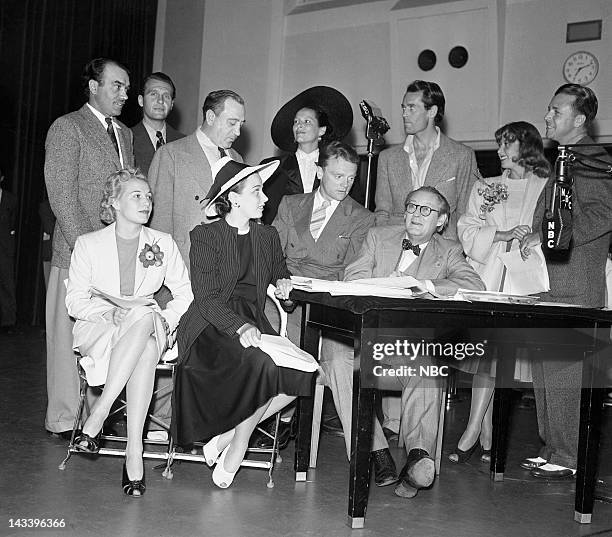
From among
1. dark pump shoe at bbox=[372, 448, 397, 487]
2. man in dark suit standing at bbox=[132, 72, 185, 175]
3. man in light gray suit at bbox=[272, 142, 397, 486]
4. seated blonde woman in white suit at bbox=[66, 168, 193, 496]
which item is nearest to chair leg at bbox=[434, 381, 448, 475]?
dark pump shoe at bbox=[372, 448, 397, 487]

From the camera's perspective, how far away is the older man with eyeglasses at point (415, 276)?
11.1ft

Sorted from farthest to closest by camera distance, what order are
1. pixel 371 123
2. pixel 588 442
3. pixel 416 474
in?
pixel 371 123 < pixel 416 474 < pixel 588 442

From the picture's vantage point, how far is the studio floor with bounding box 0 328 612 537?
112 inches

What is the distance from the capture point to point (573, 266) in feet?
12.4

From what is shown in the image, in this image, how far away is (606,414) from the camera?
5.94m

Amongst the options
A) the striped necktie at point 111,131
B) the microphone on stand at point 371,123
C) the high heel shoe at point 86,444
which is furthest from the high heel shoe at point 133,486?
the microphone on stand at point 371,123

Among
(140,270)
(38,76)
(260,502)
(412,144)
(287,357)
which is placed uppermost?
(38,76)

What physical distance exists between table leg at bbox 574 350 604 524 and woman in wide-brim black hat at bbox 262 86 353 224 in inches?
73.0

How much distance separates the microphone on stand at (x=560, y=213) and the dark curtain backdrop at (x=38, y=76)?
20.5 ft

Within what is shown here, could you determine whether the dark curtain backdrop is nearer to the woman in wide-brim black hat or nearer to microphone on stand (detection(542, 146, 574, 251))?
the woman in wide-brim black hat

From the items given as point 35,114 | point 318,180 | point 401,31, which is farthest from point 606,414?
point 35,114

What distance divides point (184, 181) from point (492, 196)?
4.83ft

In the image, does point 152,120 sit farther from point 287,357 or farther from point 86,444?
point 86,444

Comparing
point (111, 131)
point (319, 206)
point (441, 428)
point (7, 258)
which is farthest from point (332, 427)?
point (7, 258)
